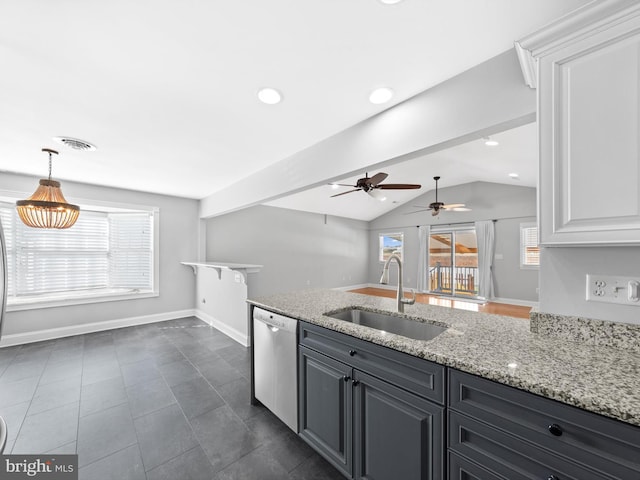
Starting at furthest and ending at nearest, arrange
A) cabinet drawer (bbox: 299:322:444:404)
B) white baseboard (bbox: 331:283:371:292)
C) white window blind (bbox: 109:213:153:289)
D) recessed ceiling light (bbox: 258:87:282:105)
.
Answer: white baseboard (bbox: 331:283:371:292)
white window blind (bbox: 109:213:153:289)
recessed ceiling light (bbox: 258:87:282:105)
cabinet drawer (bbox: 299:322:444:404)

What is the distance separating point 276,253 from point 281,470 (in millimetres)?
5509

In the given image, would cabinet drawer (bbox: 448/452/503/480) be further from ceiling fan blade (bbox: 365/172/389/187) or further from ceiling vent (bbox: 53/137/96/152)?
ceiling vent (bbox: 53/137/96/152)

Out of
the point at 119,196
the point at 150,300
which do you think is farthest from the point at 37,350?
the point at 119,196

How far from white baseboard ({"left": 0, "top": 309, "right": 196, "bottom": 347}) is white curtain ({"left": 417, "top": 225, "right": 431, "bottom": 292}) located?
6604 millimetres

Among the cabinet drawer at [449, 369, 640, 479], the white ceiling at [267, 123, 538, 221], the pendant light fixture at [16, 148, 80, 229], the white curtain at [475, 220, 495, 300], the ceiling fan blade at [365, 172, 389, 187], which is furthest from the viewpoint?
the white curtain at [475, 220, 495, 300]

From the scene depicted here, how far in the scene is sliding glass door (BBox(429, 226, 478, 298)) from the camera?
25.1ft

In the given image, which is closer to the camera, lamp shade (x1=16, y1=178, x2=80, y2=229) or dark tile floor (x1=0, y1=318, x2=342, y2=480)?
dark tile floor (x1=0, y1=318, x2=342, y2=480)

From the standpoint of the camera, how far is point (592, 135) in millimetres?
1022

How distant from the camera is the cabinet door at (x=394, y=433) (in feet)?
3.71

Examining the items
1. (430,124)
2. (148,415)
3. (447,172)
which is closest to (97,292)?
(148,415)

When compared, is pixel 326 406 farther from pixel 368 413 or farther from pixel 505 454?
pixel 505 454

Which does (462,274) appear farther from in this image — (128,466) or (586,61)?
(128,466)

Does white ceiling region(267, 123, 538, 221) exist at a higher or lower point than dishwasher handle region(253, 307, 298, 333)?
higher

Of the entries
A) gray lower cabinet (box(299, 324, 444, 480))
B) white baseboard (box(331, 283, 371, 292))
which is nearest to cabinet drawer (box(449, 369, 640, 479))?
gray lower cabinet (box(299, 324, 444, 480))
